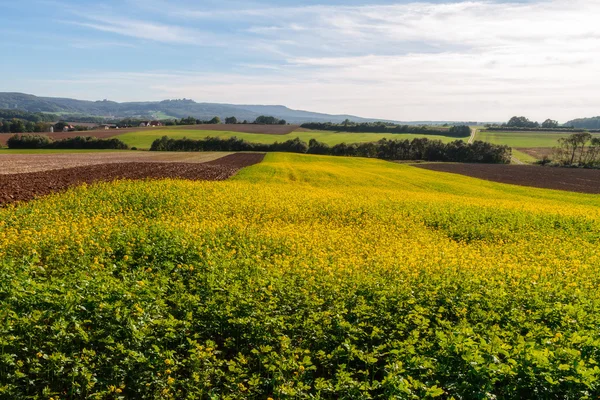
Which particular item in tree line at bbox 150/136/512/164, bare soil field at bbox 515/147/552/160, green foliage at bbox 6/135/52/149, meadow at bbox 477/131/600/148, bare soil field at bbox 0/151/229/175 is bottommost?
bare soil field at bbox 0/151/229/175

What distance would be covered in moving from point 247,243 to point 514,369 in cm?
960

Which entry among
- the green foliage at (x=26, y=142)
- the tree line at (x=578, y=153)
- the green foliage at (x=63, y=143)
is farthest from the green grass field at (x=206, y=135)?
the tree line at (x=578, y=153)

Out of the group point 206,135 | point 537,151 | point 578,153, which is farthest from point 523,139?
point 206,135

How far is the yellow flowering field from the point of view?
610cm

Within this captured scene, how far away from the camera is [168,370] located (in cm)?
609

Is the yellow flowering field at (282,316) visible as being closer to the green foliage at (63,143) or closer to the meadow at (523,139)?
the green foliage at (63,143)

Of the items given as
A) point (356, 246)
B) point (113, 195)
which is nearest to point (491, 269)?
point (356, 246)

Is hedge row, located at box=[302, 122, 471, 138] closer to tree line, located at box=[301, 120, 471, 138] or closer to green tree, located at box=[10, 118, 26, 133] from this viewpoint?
tree line, located at box=[301, 120, 471, 138]

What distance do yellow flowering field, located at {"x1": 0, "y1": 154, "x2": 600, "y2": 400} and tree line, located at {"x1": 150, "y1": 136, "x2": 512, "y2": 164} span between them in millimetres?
79023

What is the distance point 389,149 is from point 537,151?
173ft

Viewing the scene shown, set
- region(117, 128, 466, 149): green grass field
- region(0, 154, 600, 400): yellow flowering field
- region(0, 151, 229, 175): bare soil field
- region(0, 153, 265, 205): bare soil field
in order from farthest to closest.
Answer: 1. region(117, 128, 466, 149): green grass field
2. region(0, 151, 229, 175): bare soil field
3. region(0, 153, 265, 205): bare soil field
4. region(0, 154, 600, 400): yellow flowering field

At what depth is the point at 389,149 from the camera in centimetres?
10050

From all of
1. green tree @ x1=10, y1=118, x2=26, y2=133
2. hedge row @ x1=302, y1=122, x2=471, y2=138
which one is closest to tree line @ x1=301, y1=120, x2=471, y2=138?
hedge row @ x1=302, y1=122, x2=471, y2=138

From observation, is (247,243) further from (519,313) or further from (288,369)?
(519,313)
